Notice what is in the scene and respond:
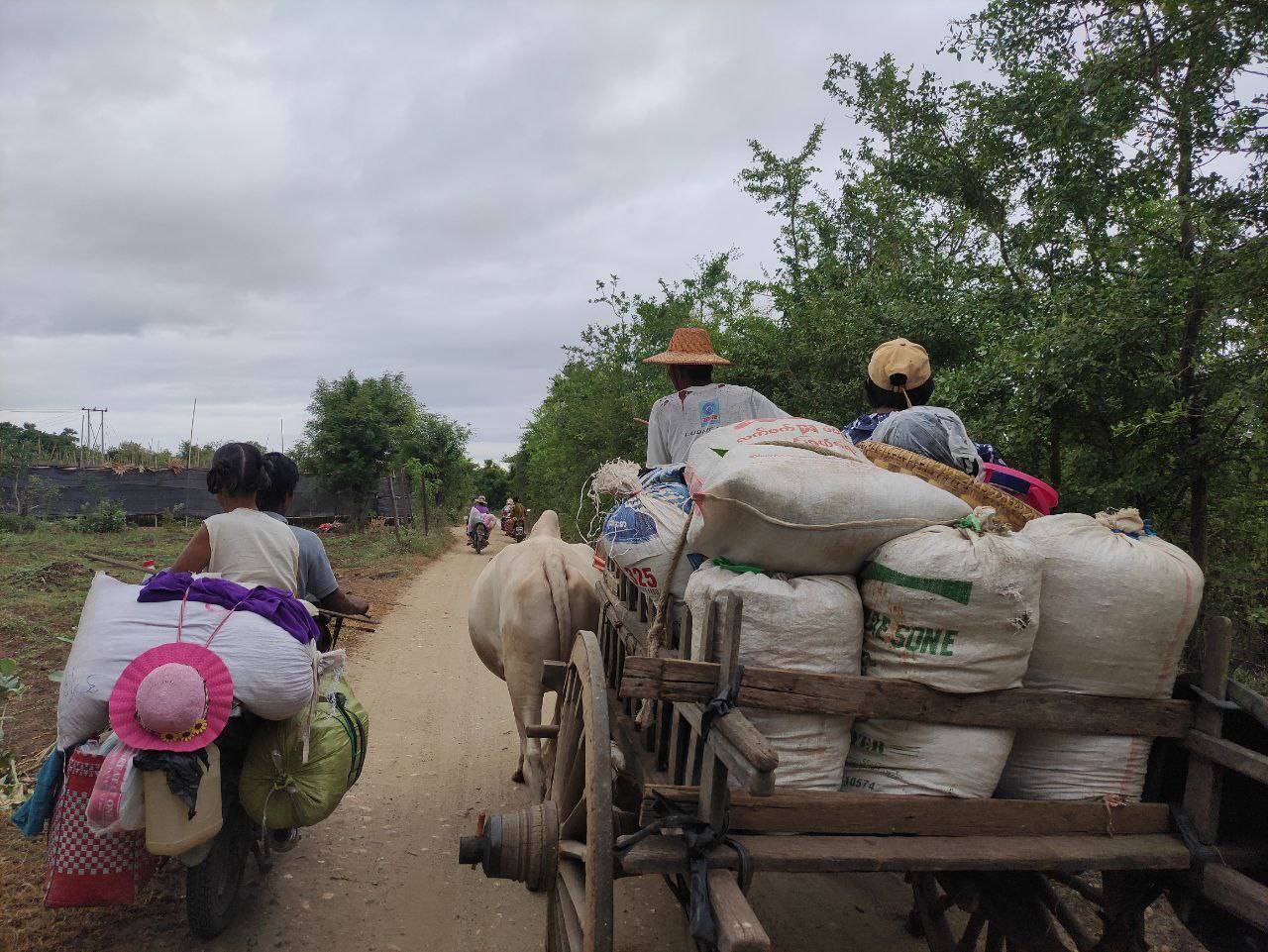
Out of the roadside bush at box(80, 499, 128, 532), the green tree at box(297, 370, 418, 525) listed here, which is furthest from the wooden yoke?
the green tree at box(297, 370, 418, 525)

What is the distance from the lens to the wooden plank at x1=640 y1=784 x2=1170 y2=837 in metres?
1.94

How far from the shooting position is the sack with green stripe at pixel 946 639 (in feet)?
6.39

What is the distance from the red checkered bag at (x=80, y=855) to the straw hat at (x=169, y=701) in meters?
0.22

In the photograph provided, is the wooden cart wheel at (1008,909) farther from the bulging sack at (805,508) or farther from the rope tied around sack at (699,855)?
the bulging sack at (805,508)

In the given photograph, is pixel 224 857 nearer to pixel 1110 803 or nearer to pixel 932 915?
pixel 932 915

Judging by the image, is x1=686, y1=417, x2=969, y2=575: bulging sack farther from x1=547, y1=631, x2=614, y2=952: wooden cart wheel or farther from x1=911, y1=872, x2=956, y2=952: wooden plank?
x1=911, y1=872, x2=956, y2=952: wooden plank

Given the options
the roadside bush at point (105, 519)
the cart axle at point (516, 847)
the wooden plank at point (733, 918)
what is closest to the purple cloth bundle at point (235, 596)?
the cart axle at point (516, 847)

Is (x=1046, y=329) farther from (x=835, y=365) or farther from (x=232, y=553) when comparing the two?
(x=232, y=553)

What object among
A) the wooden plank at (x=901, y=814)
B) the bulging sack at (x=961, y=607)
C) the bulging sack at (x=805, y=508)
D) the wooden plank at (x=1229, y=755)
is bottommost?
the wooden plank at (x=901, y=814)

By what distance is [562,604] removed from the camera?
399 centimetres

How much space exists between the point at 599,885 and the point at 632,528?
1.13 metres

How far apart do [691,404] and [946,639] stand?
239 centimetres

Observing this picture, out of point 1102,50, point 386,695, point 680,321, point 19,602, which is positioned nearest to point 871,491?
point 1102,50

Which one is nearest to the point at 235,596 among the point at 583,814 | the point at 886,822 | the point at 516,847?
the point at 516,847
